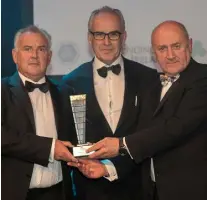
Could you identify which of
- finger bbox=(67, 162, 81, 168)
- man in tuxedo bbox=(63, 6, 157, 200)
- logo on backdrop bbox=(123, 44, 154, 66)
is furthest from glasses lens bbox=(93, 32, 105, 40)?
logo on backdrop bbox=(123, 44, 154, 66)

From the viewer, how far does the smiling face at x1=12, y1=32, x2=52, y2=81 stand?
240 centimetres

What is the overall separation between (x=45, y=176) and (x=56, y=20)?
5.53ft

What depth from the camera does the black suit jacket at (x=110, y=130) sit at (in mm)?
2496

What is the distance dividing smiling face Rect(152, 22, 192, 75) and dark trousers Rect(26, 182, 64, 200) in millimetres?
849

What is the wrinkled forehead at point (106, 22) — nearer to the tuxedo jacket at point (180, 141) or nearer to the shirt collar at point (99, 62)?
the shirt collar at point (99, 62)

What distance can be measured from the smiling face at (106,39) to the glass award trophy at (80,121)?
1.16 feet

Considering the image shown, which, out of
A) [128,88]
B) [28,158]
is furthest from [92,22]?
[28,158]

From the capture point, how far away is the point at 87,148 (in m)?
2.30

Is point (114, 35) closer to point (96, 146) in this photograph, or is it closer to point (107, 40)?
point (107, 40)

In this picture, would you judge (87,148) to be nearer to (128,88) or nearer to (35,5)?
(128,88)

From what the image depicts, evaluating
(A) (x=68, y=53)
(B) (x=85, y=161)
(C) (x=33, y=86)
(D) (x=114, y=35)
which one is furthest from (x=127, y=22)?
(B) (x=85, y=161)

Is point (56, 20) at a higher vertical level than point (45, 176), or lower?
higher

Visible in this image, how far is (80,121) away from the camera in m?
2.32

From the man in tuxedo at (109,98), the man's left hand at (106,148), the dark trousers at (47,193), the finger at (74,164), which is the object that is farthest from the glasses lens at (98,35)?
the dark trousers at (47,193)
